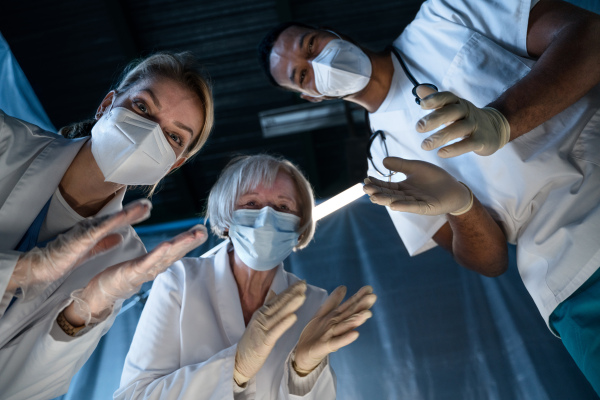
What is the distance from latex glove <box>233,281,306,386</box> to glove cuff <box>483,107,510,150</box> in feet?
2.33

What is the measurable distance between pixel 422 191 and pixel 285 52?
1038 mm

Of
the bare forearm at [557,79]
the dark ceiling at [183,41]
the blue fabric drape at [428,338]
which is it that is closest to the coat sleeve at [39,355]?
the blue fabric drape at [428,338]

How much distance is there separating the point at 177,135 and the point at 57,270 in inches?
23.0

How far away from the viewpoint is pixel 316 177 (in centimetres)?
401

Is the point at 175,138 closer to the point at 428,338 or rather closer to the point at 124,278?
the point at 124,278

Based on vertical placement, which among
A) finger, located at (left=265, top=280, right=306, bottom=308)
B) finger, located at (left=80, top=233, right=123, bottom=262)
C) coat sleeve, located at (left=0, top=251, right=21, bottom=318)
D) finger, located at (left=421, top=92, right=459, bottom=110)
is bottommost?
finger, located at (left=265, top=280, right=306, bottom=308)

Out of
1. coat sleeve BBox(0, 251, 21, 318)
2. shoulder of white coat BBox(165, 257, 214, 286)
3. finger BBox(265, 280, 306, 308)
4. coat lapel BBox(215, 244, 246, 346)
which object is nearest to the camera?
coat sleeve BBox(0, 251, 21, 318)

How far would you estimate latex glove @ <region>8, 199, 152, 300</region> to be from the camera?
1187 millimetres

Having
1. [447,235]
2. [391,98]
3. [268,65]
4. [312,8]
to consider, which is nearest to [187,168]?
[312,8]

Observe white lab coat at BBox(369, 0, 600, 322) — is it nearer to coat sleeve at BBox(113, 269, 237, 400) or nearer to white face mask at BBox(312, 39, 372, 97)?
white face mask at BBox(312, 39, 372, 97)

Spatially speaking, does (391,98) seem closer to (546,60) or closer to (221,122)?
(546,60)

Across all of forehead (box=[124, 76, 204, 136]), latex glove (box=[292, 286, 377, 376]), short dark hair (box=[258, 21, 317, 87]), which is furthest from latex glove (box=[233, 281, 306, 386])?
short dark hair (box=[258, 21, 317, 87])

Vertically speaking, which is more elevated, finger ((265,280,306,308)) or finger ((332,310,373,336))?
finger ((265,280,306,308))

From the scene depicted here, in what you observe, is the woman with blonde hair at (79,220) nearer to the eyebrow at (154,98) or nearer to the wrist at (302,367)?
the eyebrow at (154,98)
